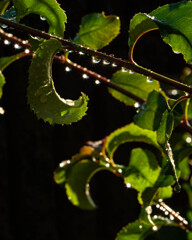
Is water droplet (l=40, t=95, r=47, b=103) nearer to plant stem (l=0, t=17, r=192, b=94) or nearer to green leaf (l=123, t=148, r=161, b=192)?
plant stem (l=0, t=17, r=192, b=94)

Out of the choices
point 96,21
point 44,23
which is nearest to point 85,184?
point 96,21

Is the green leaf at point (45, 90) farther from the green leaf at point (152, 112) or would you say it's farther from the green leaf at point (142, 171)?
the green leaf at point (142, 171)

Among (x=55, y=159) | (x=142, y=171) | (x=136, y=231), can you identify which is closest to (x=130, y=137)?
(x=142, y=171)

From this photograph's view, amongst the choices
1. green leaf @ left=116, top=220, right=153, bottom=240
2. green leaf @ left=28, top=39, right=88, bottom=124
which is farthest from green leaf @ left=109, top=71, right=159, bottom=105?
green leaf @ left=28, top=39, right=88, bottom=124

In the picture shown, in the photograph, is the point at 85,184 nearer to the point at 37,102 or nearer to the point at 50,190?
the point at 37,102

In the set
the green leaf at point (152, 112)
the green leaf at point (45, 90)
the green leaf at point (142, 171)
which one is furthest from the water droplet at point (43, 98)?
the green leaf at point (142, 171)

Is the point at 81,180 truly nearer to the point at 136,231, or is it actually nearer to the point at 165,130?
the point at 136,231
